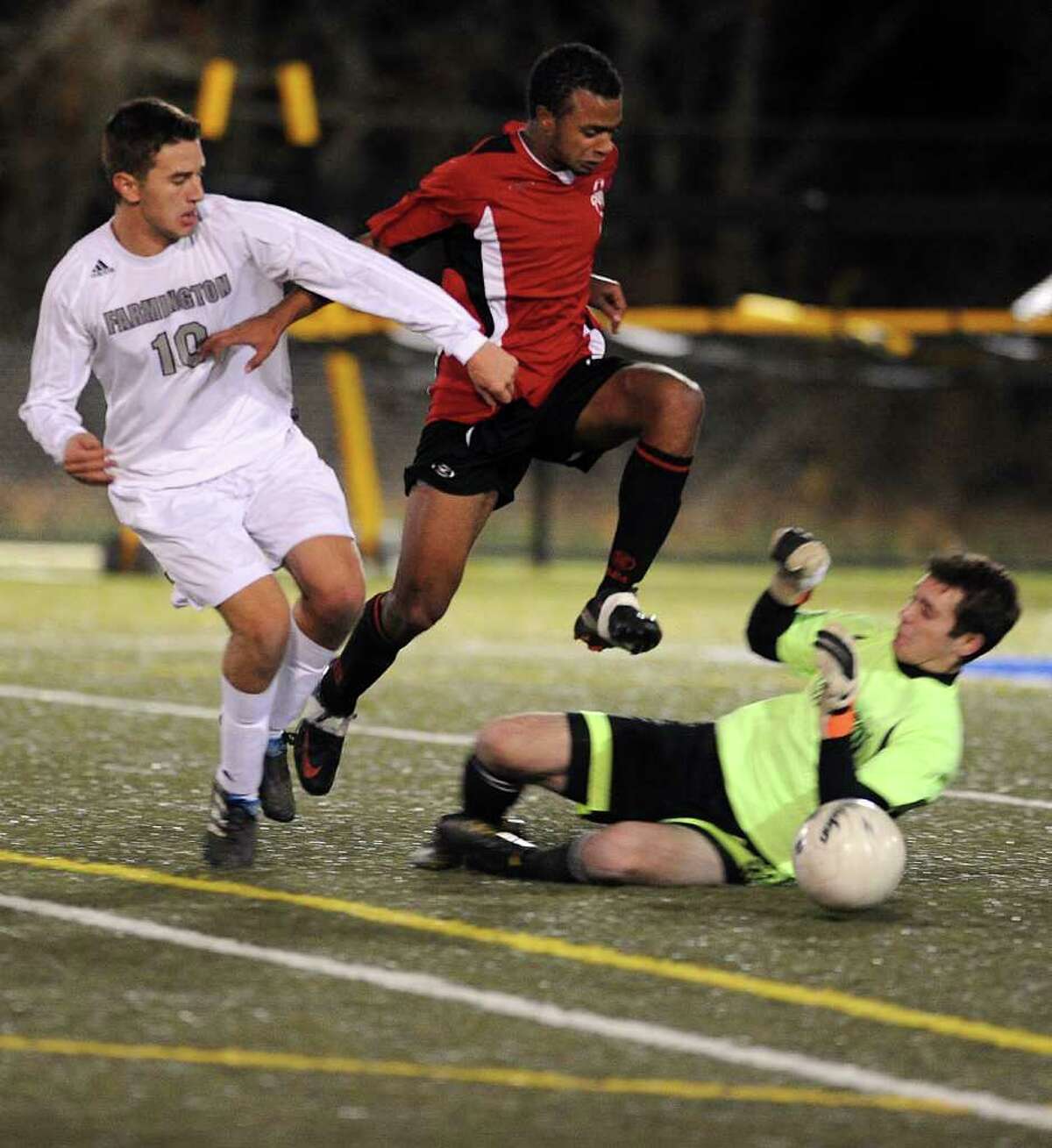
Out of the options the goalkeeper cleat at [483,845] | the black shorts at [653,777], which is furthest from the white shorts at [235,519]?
the black shorts at [653,777]

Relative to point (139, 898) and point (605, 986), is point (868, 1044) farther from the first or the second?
point (139, 898)

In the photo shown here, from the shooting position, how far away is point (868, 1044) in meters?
4.09

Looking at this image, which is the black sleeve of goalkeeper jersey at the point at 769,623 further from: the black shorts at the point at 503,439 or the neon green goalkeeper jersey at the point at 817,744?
the black shorts at the point at 503,439

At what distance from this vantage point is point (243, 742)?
5.77 m

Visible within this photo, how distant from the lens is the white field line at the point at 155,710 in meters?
8.33

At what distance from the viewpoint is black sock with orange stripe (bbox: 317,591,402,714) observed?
6.48 m

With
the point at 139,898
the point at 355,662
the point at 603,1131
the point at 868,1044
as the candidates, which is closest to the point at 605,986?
the point at 868,1044

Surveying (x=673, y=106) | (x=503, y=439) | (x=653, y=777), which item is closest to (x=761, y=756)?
(x=653, y=777)

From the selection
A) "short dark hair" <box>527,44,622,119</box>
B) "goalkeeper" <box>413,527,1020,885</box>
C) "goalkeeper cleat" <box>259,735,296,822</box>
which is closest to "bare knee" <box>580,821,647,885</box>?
"goalkeeper" <box>413,527,1020,885</box>

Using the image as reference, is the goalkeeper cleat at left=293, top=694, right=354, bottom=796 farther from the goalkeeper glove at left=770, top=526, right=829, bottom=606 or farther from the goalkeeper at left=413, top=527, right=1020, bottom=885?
the goalkeeper glove at left=770, top=526, right=829, bottom=606

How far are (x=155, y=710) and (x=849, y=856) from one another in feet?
15.0

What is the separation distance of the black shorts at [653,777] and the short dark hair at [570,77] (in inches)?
68.6

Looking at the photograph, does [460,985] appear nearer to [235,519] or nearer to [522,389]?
[235,519]

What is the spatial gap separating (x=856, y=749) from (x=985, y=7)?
2178cm
